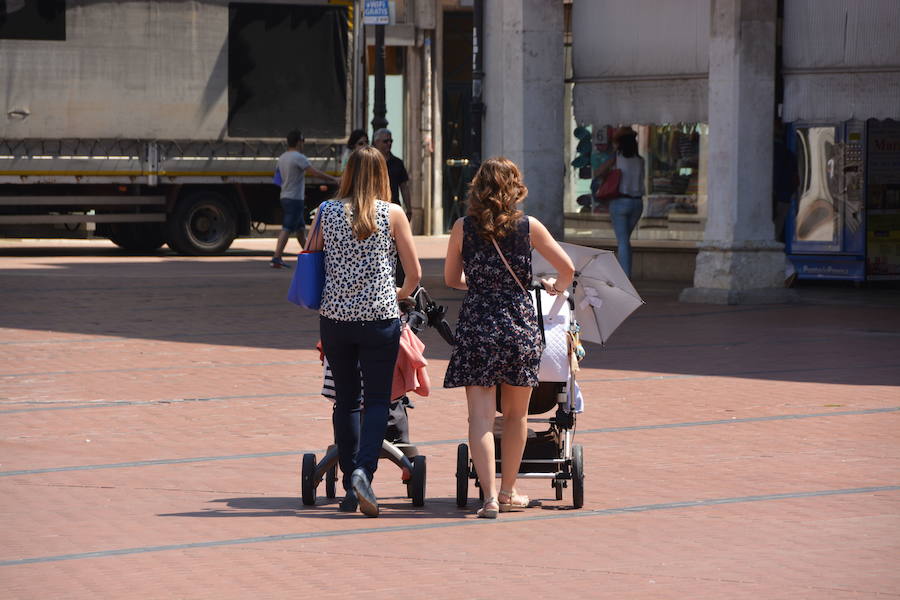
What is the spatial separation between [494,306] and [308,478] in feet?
3.87

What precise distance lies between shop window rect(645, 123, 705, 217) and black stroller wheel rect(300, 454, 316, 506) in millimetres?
13598

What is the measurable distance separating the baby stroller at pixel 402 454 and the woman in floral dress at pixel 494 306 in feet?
0.56

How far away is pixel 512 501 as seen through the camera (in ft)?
25.8

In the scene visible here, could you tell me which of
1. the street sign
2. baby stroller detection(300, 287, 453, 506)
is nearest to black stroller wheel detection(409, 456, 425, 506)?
baby stroller detection(300, 287, 453, 506)

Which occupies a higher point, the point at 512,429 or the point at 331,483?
the point at 512,429

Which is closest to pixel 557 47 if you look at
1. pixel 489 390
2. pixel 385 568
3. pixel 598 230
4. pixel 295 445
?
pixel 598 230

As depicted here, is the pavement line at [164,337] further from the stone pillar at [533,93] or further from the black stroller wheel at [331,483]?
the black stroller wheel at [331,483]

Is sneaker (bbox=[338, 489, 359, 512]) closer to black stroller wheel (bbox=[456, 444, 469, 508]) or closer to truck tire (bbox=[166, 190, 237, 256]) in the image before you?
black stroller wheel (bbox=[456, 444, 469, 508])

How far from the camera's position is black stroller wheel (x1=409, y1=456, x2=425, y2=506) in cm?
782

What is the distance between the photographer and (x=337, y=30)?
26.5 metres

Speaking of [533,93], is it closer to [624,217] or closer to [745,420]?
[624,217]

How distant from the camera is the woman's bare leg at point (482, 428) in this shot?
25.4 feet

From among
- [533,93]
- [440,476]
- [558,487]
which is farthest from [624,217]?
[558,487]

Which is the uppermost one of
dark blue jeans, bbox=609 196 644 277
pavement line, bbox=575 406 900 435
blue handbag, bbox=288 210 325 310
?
blue handbag, bbox=288 210 325 310
